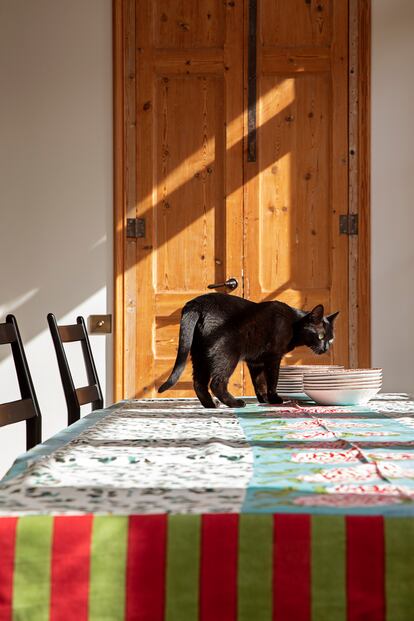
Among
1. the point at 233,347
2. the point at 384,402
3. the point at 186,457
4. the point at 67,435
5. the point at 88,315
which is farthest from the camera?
the point at 88,315

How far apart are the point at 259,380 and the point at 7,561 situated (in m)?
1.63

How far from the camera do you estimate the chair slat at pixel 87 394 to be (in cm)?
263

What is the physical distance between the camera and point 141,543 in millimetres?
858

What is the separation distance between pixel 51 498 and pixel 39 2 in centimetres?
383

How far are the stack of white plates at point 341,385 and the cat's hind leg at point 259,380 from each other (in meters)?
0.21

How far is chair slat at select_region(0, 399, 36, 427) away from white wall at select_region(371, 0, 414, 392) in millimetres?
2568

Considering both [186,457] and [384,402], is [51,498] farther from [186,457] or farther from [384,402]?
[384,402]

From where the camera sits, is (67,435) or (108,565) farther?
(67,435)

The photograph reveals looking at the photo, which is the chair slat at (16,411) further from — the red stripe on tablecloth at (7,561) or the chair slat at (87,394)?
the red stripe on tablecloth at (7,561)

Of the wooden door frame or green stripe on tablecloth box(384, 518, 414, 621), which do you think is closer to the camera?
green stripe on tablecloth box(384, 518, 414, 621)

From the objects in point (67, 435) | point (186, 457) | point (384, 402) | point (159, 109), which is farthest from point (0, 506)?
point (159, 109)

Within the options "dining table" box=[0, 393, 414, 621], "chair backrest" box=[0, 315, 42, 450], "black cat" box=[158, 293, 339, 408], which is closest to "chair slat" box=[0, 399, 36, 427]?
"chair backrest" box=[0, 315, 42, 450]

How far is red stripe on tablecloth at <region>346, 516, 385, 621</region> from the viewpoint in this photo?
822 millimetres

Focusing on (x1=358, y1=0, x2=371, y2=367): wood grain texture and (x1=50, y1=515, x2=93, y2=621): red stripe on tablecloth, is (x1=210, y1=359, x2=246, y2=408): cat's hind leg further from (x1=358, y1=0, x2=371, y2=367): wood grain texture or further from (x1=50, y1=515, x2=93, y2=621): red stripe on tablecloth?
(x1=358, y1=0, x2=371, y2=367): wood grain texture
